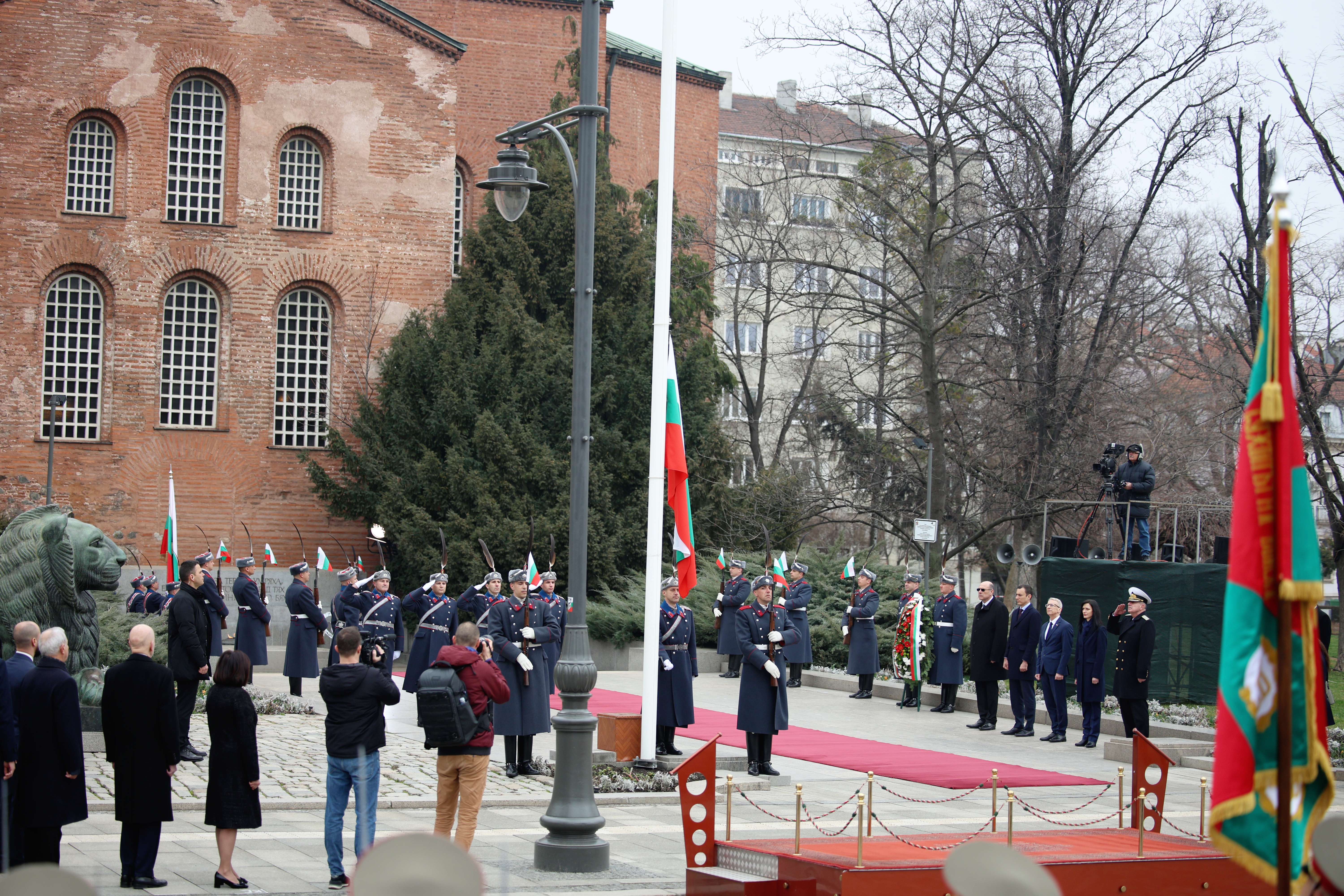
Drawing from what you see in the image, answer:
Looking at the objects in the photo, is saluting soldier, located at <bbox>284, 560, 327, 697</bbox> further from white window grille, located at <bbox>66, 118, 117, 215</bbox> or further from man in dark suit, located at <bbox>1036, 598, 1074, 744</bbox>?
white window grille, located at <bbox>66, 118, 117, 215</bbox>

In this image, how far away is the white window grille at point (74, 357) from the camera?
114 feet

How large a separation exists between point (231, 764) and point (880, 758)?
9120mm

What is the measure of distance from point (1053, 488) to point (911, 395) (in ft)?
19.2

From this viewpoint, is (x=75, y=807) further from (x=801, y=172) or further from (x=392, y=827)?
(x=801, y=172)

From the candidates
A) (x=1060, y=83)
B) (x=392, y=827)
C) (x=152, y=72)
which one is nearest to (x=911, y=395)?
(x=1060, y=83)

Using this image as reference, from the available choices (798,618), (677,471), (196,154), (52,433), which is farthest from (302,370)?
(677,471)

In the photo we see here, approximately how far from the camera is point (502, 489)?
3183cm

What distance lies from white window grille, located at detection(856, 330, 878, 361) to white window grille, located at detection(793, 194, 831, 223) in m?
4.06

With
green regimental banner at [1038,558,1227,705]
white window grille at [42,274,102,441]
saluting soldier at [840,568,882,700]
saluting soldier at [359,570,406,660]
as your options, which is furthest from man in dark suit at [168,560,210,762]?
white window grille at [42,274,102,441]

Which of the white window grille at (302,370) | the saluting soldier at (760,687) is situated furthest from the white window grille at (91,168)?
the saluting soldier at (760,687)

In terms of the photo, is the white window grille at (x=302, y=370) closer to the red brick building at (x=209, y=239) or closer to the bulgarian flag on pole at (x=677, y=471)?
the red brick building at (x=209, y=239)

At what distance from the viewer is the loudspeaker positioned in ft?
74.2

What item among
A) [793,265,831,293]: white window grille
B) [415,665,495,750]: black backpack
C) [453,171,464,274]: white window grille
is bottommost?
[415,665,495,750]: black backpack

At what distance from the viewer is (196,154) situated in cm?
3591
